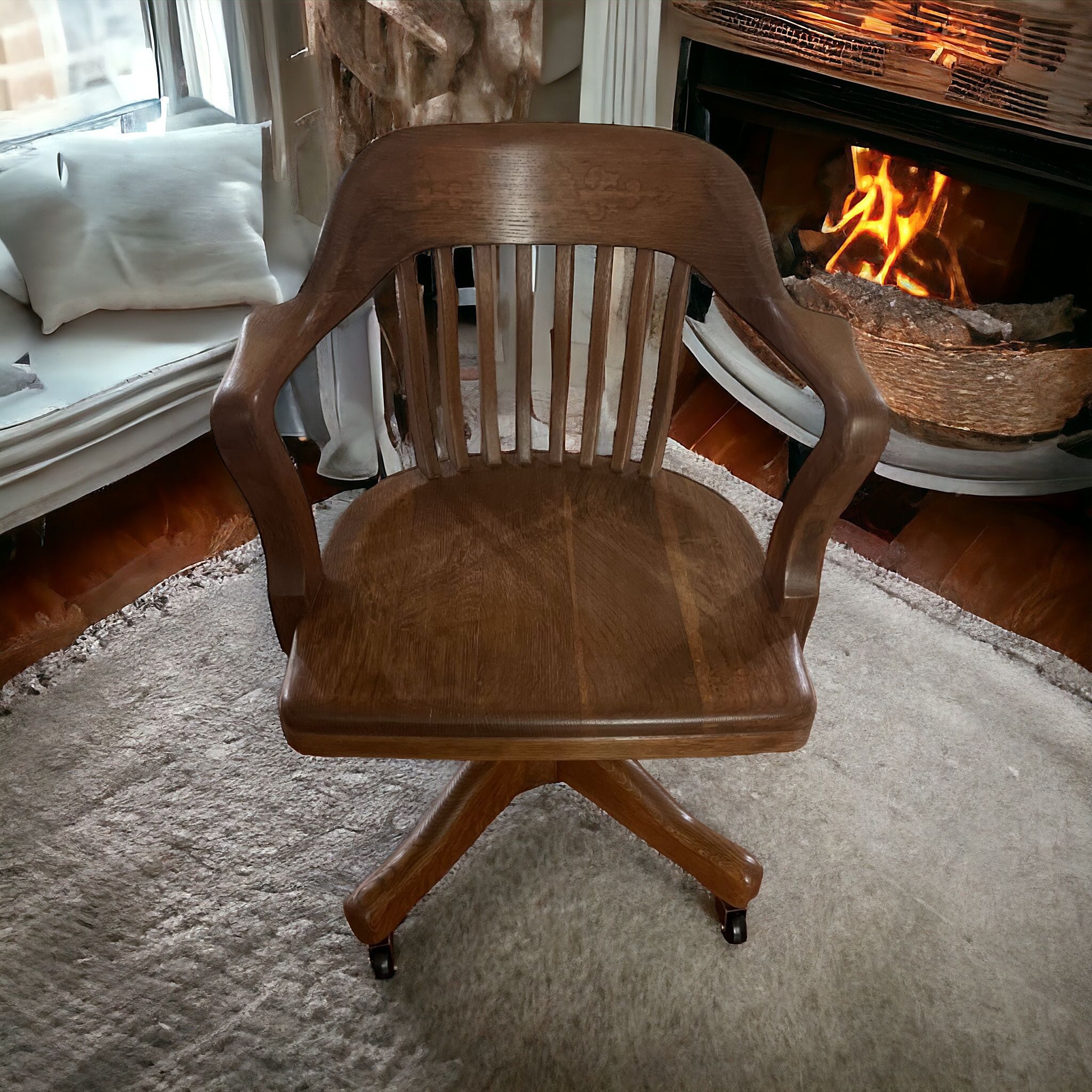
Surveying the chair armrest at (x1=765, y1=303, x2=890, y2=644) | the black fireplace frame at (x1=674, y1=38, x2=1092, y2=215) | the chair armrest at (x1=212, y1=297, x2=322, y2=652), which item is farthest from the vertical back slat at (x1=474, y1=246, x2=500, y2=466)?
the black fireplace frame at (x1=674, y1=38, x2=1092, y2=215)

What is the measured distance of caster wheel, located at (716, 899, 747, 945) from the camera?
1.18 m

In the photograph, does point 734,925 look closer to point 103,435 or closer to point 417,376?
point 417,376

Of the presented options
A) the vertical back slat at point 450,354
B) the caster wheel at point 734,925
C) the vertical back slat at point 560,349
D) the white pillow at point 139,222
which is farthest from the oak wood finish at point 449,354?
the white pillow at point 139,222

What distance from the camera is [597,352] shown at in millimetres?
1160

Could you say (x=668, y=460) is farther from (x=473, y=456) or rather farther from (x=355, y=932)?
(x=355, y=932)

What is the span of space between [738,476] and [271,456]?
137cm

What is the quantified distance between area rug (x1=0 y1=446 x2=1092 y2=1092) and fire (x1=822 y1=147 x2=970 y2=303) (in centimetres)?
78

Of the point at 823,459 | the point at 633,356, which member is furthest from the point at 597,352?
the point at 823,459

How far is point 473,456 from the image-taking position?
1254 mm

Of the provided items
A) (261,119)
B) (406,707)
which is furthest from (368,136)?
(406,707)

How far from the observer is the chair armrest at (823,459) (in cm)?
84

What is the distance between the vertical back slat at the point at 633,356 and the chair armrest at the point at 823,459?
20cm

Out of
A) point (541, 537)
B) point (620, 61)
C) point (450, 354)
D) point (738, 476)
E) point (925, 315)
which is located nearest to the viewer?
point (541, 537)

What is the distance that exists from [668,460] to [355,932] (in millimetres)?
1196
